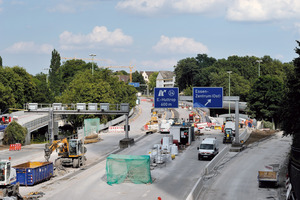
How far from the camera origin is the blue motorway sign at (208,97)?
52938 mm

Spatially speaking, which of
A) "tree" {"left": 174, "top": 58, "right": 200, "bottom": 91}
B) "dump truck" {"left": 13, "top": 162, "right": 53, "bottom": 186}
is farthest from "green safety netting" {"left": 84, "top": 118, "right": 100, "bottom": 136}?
"tree" {"left": 174, "top": 58, "right": 200, "bottom": 91}

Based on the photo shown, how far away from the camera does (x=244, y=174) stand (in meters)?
40.0

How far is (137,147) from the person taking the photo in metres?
58.8

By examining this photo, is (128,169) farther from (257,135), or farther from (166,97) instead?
(257,135)

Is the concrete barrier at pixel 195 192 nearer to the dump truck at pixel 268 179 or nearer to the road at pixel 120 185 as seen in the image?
the road at pixel 120 185

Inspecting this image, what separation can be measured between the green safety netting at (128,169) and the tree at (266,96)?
52.9 meters

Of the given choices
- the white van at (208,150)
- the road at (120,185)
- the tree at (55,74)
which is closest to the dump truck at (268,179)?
the road at (120,185)

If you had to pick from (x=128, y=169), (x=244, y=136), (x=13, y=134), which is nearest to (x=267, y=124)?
(x=244, y=136)

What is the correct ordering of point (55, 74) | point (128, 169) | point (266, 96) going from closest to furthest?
point (128, 169)
point (266, 96)
point (55, 74)

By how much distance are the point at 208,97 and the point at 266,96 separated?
35106 mm

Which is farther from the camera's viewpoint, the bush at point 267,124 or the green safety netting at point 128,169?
the bush at point 267,124

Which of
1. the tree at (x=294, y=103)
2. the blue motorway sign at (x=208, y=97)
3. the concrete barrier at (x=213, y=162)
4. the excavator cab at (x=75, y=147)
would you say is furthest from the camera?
the blue motorway sign at (x=208, y=97)

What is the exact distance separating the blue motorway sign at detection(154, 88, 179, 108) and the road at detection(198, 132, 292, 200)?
9.52 meters

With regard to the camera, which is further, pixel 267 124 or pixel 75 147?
pixel 267 124
